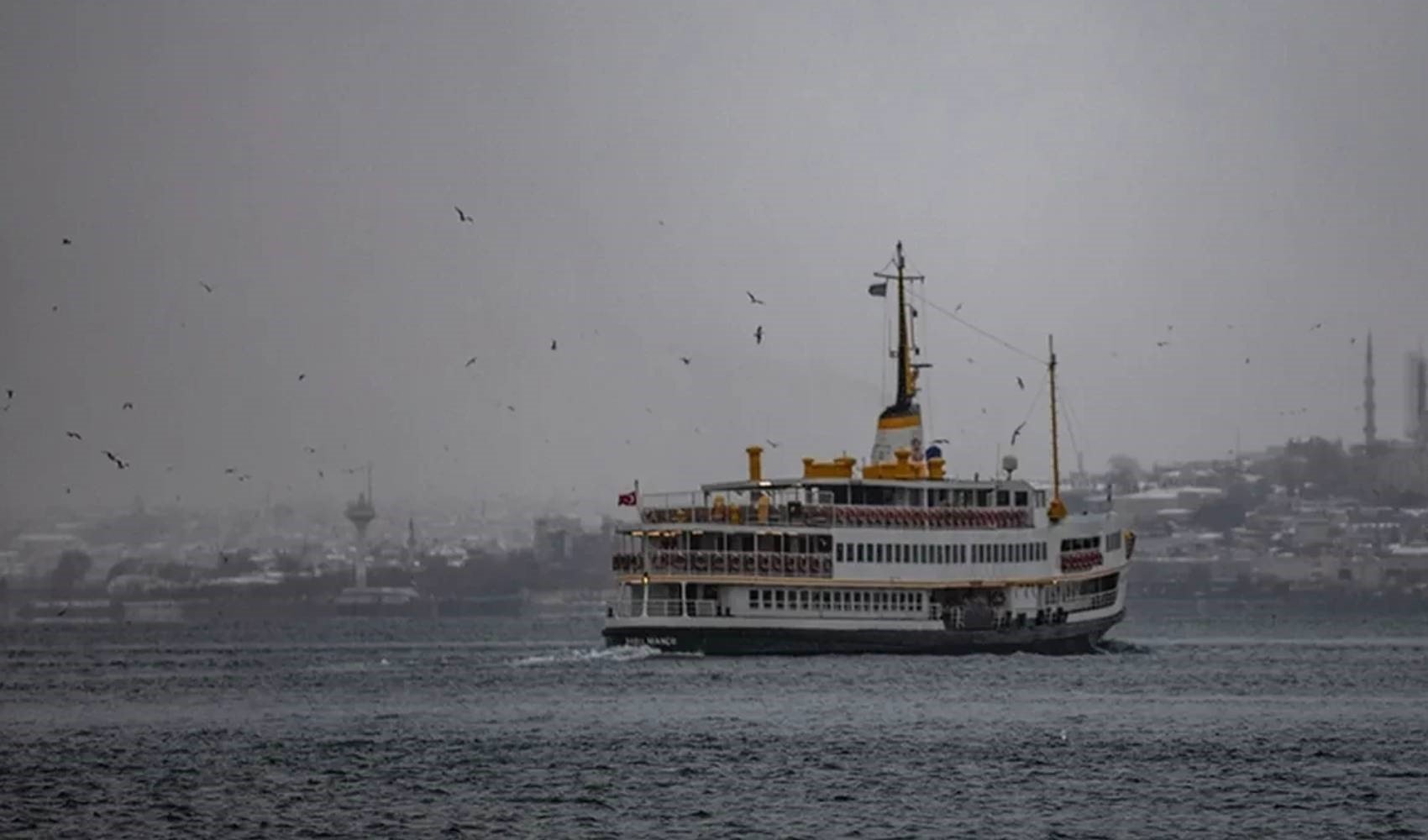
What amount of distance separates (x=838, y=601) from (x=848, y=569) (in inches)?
48.4

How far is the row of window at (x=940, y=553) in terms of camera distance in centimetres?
9519

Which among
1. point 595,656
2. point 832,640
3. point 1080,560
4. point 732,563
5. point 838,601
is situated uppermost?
point 732,563

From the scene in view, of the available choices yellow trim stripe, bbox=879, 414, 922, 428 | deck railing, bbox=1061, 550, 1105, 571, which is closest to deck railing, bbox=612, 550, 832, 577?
deck railing, bbox=1061, 550, 1105, 571

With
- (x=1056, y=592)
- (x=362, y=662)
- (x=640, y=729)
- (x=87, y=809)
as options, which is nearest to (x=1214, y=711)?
(x=640, y=729)

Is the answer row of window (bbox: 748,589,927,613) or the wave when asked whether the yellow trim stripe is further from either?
the wave

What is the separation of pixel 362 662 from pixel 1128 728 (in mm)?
→ 48103

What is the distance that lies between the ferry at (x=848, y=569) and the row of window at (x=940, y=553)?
0.14ft

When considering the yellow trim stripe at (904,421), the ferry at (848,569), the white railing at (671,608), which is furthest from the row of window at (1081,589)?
the white railing at (671,608)

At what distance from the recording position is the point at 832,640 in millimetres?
94188

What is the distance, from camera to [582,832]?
50.5 meters

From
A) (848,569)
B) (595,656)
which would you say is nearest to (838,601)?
(848,569)

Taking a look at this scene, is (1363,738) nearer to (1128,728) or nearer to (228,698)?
(1128,728)

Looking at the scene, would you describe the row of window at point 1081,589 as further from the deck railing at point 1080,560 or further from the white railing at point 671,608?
Result: the white railing at point 671,608

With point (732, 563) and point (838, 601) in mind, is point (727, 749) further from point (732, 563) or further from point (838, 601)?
point (838, 601)
